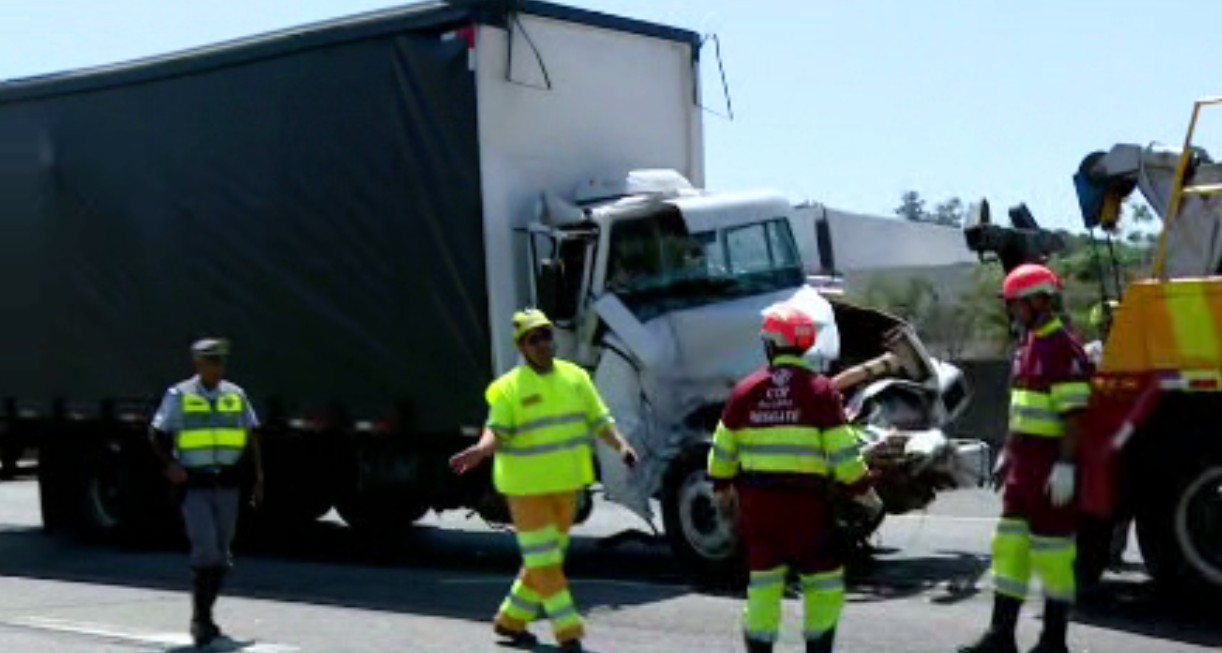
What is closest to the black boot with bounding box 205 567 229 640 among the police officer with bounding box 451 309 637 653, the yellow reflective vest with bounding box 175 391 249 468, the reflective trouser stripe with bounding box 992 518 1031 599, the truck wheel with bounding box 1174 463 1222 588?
the yellow reflective vest with bounding box 175 391 249 468

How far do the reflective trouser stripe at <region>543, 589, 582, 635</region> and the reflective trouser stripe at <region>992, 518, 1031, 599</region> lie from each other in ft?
6.91

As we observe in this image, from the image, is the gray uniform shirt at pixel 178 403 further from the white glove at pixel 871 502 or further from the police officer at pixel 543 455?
the white glove at pixel 871 502

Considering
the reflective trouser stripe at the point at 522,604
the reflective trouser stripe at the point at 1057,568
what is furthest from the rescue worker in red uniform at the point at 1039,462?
the reflective trouser stripe at the point at 522,604

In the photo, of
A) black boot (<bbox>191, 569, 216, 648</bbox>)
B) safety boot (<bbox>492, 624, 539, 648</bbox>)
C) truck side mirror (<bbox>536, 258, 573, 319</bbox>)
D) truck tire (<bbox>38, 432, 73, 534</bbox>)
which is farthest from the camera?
truck tire (<bbox>38, 432, 73, 534</bbox>)

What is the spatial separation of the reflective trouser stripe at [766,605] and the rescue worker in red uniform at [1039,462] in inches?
54.2

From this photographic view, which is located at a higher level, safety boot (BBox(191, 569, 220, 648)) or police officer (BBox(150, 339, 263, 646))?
police officer (BBox(150, 339, 263, 646))

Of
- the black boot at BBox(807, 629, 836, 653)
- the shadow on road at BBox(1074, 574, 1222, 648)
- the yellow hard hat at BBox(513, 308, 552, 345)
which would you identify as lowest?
the shadow on road at BBox(1074, 574, 1222, 648)

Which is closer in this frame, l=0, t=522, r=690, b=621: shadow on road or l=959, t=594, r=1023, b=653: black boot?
l=959, t=594, r=1023, b=653: black boot

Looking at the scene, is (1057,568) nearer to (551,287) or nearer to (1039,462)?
(1039,462)

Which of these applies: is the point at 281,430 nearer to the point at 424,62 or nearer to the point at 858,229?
the point at 424,62

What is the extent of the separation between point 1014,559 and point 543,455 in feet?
7.77

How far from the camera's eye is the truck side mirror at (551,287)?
40.4ft

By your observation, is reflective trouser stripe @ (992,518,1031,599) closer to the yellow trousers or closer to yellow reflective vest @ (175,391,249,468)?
the yellow trousers

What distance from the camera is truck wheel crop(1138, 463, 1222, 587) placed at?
972 cm
